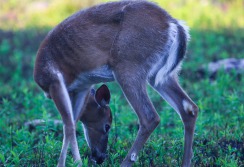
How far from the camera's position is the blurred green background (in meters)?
6.34

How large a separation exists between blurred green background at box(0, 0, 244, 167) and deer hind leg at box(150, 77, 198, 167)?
180 mm

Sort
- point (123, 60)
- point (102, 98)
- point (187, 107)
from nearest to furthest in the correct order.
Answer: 1. point (123, 60)
2. point (187, 107)
3. point (102, 98)

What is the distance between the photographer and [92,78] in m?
6.29

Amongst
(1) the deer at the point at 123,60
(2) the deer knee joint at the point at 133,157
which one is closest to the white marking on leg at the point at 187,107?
(1) the deer at the point at 123,60

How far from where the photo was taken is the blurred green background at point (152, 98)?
20.8 feet

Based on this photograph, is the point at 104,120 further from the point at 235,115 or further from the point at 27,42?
the point at 27,42

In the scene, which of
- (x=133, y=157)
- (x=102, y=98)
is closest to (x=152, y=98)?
(x=102, y=98)

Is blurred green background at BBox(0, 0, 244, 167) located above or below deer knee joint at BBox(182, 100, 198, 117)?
below

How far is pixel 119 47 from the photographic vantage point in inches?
237

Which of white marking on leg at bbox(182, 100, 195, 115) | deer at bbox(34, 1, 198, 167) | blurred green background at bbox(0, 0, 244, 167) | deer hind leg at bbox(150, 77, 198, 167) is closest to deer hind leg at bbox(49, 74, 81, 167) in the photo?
deer at bbox(34, 1, 198, 167)

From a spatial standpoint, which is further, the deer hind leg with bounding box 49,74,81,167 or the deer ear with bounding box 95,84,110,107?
the deer ear with bounding box 95,84,110,107

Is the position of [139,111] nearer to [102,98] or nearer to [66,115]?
[66,115]

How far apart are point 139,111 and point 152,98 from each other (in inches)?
133

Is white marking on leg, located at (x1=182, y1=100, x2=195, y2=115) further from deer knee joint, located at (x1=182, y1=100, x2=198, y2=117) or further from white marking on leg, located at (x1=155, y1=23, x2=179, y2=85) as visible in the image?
white marking on leg, located at (x1=155, y1=23, x2=179, y2=85)
